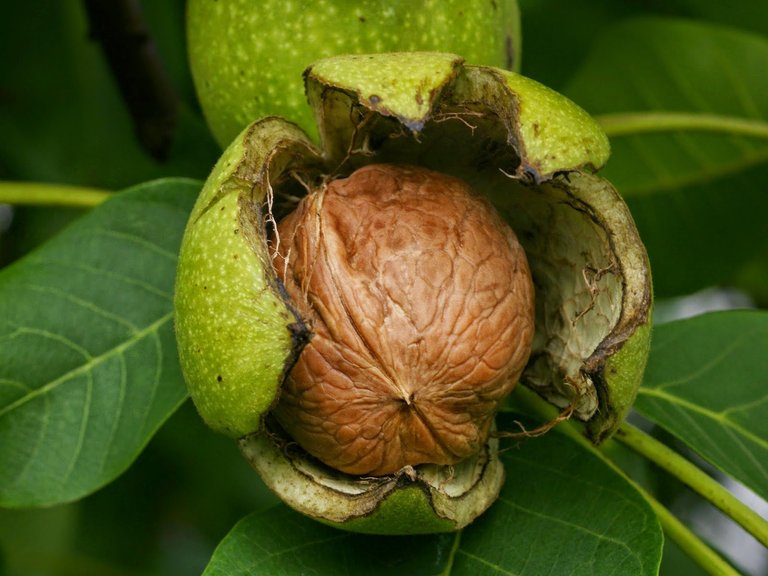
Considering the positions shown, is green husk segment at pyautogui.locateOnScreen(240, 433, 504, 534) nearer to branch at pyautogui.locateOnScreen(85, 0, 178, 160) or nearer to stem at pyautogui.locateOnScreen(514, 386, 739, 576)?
stem at pyautogui.locateOnScreen(514, 386, 739, 576)

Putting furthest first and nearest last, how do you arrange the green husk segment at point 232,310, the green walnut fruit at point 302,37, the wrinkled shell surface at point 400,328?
the green walnut fruit at point 302,37 < the wrinkled shell surface at point 400,328 < the green husk segment at point 232,310

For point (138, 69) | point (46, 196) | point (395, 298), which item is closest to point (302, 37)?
point (395, 298)

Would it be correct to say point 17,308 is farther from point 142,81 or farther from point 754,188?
point 754,188

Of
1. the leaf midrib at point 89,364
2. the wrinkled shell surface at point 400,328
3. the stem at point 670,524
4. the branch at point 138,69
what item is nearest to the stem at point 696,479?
the stem at point 670,524

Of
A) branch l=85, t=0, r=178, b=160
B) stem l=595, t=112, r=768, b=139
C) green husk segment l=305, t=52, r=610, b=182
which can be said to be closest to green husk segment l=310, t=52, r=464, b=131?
green husk segment l=305, t=52, r=610, b=182

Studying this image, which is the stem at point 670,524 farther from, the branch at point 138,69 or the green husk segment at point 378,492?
the branch at point 138,69
